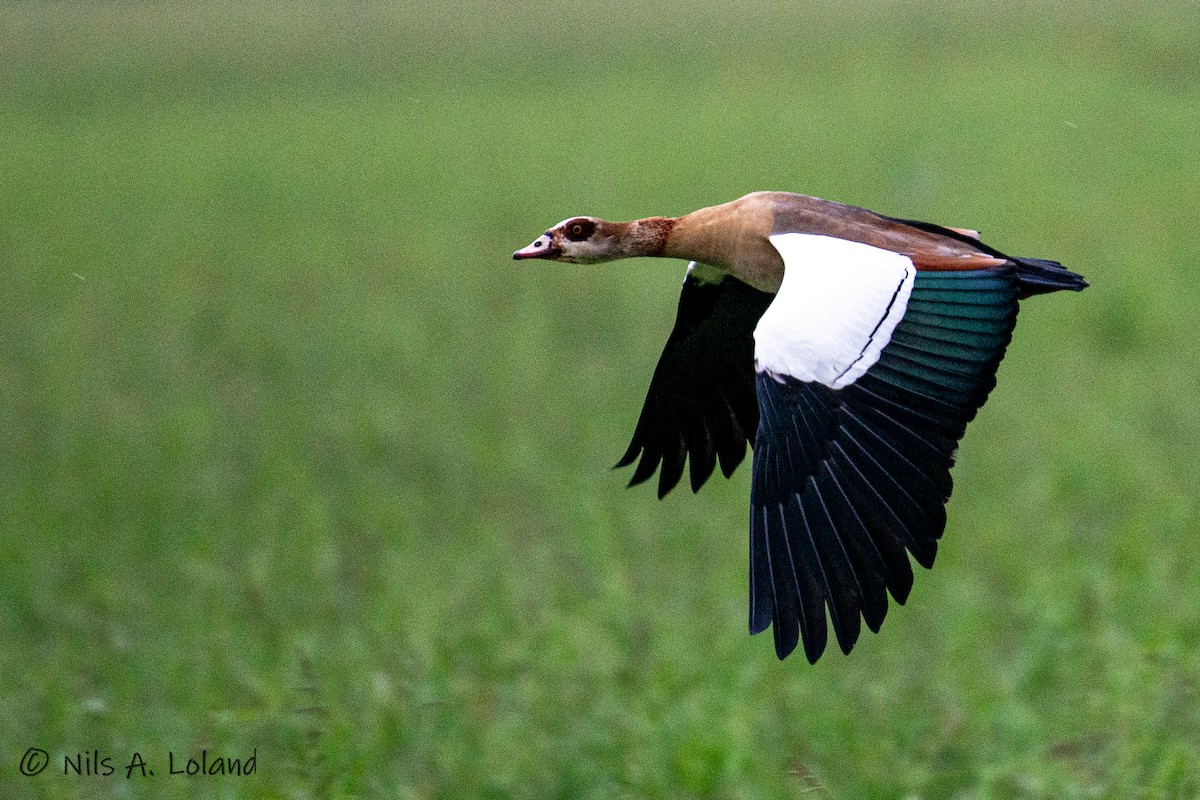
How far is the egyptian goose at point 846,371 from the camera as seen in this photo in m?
3.19

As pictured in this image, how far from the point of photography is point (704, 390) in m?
4.19

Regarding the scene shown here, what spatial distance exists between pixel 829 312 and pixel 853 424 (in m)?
0.23

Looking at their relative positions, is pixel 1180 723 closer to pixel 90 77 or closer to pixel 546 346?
pixel 546 346

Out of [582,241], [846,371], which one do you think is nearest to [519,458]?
[582,241]

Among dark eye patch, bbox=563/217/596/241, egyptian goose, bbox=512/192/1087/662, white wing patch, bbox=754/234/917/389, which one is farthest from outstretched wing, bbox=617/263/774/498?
white wing patch, bbox=754/234/917/389

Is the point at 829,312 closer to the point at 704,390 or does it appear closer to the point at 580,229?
the point at 580,229

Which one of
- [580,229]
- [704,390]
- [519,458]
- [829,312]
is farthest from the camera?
[519,458]

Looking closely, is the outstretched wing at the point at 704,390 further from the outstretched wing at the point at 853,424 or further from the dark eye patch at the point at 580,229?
the outstretched wing at the point at 853,424

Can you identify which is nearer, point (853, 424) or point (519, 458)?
point (853, 424)

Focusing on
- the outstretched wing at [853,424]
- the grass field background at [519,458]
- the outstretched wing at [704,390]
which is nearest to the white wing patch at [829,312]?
the outstretched wing at [853,424]

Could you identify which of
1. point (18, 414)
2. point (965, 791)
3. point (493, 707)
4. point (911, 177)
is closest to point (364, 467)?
point (18, 414)

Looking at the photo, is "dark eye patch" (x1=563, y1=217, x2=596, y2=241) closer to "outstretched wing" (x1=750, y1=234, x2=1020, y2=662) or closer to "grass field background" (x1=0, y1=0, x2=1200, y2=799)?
"outstretched wing" (x1=750, y1=234, x2=1020, y2=662)

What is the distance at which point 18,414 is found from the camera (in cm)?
753

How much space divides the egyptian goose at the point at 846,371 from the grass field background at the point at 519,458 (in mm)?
1066
